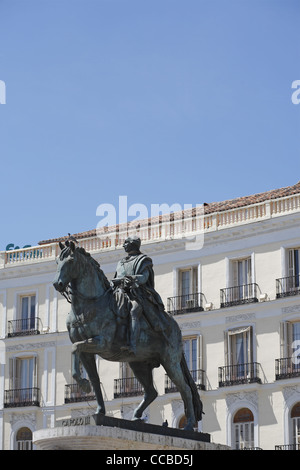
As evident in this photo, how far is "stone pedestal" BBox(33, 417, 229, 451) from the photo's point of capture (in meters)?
20.2

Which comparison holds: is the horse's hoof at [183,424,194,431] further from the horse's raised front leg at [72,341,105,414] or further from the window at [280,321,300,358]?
the window at [280,321,300,358]

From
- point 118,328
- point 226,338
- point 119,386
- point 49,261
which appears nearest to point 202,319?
point 226,338

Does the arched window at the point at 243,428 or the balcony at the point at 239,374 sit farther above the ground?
the balcony at the point at 239,374

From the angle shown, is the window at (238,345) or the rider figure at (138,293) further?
the window at (238,345)

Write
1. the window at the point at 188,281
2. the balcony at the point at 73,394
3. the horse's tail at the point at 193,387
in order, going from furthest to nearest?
the balcony at the point at 73,394 → the window at the point at 188,281 → the horse's tail at the point at 193,387

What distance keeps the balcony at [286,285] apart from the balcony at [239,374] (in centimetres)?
306

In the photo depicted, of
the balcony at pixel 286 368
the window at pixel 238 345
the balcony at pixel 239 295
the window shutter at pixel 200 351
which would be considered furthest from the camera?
the window shutter at pixel 200 351

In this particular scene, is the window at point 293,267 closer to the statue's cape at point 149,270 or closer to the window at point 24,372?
the window at point 24,372

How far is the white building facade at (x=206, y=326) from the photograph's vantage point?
160ft

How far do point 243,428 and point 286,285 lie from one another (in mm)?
6163

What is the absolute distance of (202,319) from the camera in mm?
51344

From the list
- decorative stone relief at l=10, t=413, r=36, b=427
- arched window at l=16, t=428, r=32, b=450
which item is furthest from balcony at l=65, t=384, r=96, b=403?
arched window at l=16, t=428, r=32, b=450

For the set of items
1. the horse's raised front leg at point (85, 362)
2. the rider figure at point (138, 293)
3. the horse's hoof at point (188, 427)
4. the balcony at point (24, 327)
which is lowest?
the horse's hoof at point (188, 427)

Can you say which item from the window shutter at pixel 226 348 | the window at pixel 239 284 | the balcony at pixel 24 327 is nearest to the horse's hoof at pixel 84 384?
the window shutter at pixel 226 348
